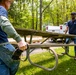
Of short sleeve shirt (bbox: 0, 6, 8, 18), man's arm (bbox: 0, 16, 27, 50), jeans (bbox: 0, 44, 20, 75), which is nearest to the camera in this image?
man's arm (bbox: 0, 16, 27, 50)

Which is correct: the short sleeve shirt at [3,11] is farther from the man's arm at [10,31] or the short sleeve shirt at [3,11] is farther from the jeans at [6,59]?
the jeans at [6,59]

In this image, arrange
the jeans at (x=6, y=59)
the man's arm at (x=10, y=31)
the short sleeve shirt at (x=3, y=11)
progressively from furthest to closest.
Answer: the jeans at (x=6, y=59), the short sleeve shirt at (x=3, y=11), the man's arm at (x=10, y=31)

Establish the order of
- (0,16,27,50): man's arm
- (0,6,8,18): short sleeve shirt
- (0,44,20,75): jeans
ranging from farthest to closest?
1. (0,44,20,75): jeans
2. (0,6,8,18): short sleeve shirt
3. (0,16,27,50): man's arm

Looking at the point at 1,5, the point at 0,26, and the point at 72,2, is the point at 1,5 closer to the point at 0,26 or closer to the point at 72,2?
the point at 0,26

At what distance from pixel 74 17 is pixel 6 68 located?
7059 mm

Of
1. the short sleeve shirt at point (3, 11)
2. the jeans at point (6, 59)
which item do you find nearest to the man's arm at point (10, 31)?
the short sleeve shirt at point (3, 11)

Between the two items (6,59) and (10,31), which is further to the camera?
(6,59)

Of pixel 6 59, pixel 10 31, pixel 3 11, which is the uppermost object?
pixel 3 11

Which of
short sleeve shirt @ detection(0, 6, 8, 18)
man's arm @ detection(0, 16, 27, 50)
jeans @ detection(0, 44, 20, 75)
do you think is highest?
short sleeve shirt @ detection(0, 6, 8, 18)

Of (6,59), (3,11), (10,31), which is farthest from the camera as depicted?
(6,59)

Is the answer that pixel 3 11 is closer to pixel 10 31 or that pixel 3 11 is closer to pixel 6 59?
pixel 10 31

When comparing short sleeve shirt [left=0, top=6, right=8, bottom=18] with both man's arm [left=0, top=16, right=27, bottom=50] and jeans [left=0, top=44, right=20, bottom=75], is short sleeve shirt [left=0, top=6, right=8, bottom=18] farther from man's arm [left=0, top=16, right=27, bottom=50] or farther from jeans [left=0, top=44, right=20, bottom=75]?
jeans [left=0, top=44, right=20, bottom=75]

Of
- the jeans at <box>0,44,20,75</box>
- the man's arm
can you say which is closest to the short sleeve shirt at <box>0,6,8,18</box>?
the man's arm

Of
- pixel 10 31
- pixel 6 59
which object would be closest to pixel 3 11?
pixel 10 31
